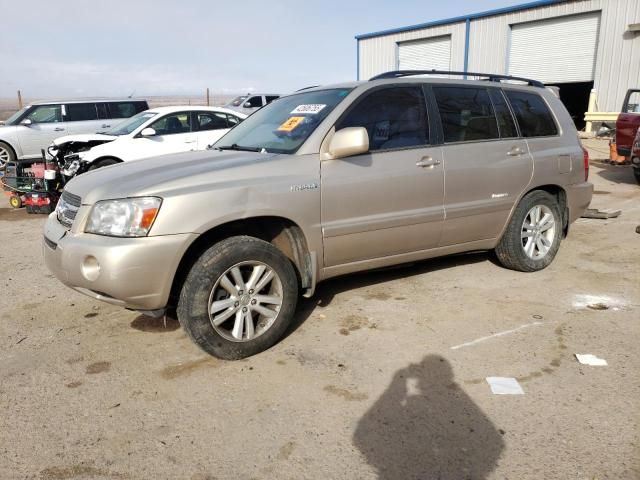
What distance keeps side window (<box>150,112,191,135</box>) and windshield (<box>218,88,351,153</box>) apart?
17.8 feet

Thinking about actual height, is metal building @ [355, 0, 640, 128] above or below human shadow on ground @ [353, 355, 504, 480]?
above

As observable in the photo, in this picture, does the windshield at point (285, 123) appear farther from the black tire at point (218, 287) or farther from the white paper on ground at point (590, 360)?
the white paper on ground at point (590, 360)

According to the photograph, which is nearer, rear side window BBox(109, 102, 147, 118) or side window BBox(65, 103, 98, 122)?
side window BBox(65, 103, 98, 122)

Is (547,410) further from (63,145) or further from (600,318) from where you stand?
(63,145)

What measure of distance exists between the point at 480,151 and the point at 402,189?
0.94 m

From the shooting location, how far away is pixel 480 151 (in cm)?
441

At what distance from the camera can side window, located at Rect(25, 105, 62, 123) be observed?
1312 cm

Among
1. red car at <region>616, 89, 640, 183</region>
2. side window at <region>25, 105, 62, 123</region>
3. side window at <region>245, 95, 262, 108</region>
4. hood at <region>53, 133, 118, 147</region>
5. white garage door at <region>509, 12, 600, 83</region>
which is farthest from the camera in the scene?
side window at <region>245, 95, 262, 108</region>

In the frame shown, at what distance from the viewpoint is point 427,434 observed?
2.60 meters

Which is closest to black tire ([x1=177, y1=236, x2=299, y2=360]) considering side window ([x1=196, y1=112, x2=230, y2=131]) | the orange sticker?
the orange sticker

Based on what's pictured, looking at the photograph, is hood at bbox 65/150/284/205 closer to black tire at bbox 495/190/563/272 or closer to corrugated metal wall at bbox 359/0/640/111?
black tire at bbox 495/190/563/272

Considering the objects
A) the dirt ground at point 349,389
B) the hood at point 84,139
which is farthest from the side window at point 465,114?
the hood at point 84,139

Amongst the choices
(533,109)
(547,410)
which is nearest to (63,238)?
(547,410)

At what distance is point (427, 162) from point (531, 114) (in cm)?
154
